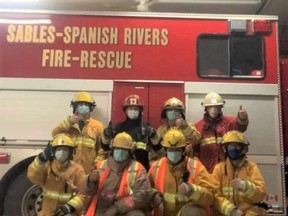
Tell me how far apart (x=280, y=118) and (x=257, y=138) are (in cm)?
41

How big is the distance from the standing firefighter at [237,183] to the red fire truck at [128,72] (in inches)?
39.8

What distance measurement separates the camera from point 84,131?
5.77 metres

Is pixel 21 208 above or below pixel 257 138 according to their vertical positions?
below

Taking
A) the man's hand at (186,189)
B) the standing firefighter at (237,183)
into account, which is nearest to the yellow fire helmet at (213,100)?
the standing firefighter at (237,183)

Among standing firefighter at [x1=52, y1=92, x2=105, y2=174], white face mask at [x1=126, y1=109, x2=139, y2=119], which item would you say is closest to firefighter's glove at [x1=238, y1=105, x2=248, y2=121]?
white face mask at [x1=126, y1=109, x2=139, y2=119]

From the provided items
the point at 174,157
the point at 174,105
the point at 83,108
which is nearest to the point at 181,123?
the point at 174,105

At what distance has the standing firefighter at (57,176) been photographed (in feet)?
16.6

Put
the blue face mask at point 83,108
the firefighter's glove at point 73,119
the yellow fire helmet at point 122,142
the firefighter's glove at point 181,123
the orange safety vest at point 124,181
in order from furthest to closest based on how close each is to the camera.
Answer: the blue face mask at point 83,108 < the firefighter's glove at point 73,119 < the firefighter's glove at point 181,123 < the yellow fire helmet at point 122,142 < the orange safety vest at point 124,181

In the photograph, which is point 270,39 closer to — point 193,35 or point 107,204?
point 193,35

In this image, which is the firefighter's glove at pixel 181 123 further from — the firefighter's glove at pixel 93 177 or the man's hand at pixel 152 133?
the firefighter's glove at pixel 93 177

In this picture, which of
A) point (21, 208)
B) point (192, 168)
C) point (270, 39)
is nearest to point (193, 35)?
point (270, 39)

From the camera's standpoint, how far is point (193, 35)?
6258 mm

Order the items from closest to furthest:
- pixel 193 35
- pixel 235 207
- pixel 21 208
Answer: pixel 235 207, pixel 21 208, pixel 193 35

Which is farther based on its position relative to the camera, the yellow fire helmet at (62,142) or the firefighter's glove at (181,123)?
the firefighter's glove at (181,123)
